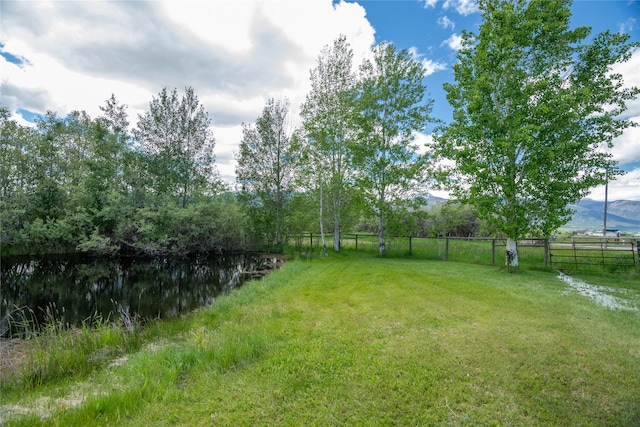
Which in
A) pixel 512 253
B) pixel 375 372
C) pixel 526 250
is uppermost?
pixel 512 253

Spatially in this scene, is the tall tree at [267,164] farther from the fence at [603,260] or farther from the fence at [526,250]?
the fence at [603,260]

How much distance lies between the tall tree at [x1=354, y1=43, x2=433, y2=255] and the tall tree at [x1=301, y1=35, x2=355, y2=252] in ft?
2.83

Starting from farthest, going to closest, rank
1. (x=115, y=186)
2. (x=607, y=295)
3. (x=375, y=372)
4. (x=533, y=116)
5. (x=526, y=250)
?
(x=115, y=186), (x=526, y=250), (x=533, y=116), (x=607, y=295), (x=375, y=372)

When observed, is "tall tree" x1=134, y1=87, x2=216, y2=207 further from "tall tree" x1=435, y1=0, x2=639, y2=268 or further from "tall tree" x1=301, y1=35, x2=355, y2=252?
"tall tree" x1=435, y1=0, x2=639, y2=268

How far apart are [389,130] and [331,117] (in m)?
3.62

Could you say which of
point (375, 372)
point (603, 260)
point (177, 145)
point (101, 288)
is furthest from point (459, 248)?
point (177, 145)

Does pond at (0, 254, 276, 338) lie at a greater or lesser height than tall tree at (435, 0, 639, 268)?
lesser

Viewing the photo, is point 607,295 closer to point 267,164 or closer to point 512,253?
point 512,253

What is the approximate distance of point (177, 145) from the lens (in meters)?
22.6

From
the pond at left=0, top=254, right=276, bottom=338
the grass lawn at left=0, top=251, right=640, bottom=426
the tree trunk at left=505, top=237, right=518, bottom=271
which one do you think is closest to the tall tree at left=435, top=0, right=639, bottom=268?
the tree trunk at left=505, top=237, right=518, bottom=271

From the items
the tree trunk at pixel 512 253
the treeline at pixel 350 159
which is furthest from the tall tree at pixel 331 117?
the tree trunk at pixel 512 253

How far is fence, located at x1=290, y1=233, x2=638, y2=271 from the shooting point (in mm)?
11188

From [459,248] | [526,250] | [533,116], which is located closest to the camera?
[533,116]

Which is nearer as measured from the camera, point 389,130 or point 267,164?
point 389,130
